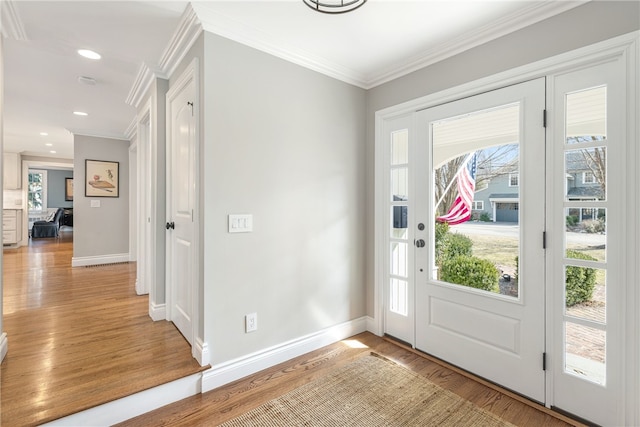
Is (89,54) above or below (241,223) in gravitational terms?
above

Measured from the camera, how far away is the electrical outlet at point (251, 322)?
2.19 meters

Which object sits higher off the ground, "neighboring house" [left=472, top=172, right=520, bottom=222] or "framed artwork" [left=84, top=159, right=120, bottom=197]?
"framed artwork" [left=84, top=159, right=120, bottom=197]

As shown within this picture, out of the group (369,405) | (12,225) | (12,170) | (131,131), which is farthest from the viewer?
(12,225)

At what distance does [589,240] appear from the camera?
5.54 feet

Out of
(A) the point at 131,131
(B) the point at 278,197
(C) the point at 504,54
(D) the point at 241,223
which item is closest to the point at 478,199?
(C) the point at 504,54

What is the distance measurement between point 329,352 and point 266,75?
2345mm

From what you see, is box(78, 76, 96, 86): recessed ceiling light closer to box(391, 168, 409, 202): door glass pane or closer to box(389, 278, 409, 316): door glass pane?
box(391, 168, 409, 202): door glass pane

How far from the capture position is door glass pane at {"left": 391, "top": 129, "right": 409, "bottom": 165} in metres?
2.62

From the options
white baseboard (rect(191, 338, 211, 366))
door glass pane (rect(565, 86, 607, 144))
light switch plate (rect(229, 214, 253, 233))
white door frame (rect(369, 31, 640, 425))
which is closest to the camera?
white door frame (rect(369, 31, 640, 425))

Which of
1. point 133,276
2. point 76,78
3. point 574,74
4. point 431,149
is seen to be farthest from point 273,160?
point 133,276

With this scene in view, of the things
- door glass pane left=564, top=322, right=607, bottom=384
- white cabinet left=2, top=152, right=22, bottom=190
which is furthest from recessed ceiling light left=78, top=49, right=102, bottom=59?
white cabinet left=2, top=152, right=22, bottom=190

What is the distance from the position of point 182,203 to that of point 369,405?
6.74ft

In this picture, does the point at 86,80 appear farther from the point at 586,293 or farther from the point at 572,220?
the point at 586,293

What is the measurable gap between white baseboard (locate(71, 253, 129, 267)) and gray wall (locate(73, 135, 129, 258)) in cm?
5
